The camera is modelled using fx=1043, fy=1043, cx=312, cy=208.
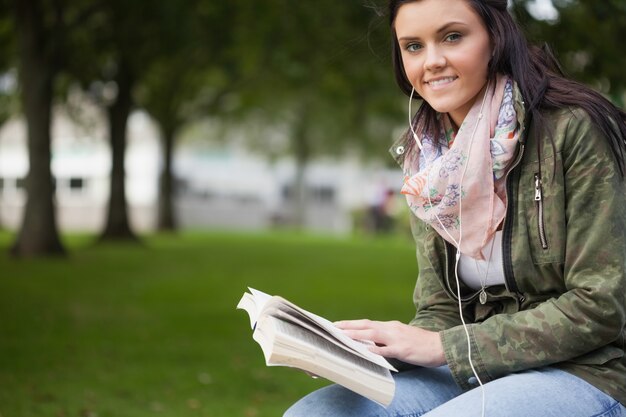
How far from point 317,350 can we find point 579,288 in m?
0.64

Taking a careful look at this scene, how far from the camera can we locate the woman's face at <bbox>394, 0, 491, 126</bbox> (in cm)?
262

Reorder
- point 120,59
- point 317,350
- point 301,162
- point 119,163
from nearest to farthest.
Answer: point 317,350 < point 120,59 < point 119,163 < point 301,162

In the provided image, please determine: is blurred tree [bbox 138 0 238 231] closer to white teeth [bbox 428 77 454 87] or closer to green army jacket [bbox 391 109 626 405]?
white teeth [bbox 428 77 454 87]

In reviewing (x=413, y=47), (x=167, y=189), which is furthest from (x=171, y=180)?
(x=413, y=47)

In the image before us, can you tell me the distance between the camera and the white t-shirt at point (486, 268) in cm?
262

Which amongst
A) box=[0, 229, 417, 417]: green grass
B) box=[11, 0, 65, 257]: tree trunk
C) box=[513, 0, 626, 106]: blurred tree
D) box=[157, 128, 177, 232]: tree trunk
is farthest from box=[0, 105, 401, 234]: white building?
box=[513, 0, 626, 106]: blurred tree

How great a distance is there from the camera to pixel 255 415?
635 cm

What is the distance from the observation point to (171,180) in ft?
108

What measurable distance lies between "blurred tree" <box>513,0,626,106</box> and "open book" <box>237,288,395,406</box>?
9.57 meters

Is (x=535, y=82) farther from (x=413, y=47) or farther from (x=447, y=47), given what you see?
(x=413, y=47)

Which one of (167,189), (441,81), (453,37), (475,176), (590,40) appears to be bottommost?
(167,189)

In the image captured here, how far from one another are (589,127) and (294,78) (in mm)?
22867

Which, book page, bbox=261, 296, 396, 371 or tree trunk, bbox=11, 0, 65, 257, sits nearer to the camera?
book page, bbox=261, 296, 396, 371

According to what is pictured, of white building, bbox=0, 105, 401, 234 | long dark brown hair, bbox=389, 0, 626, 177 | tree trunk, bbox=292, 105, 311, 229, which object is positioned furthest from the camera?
white building, bbox=0, 105, 401, 234
